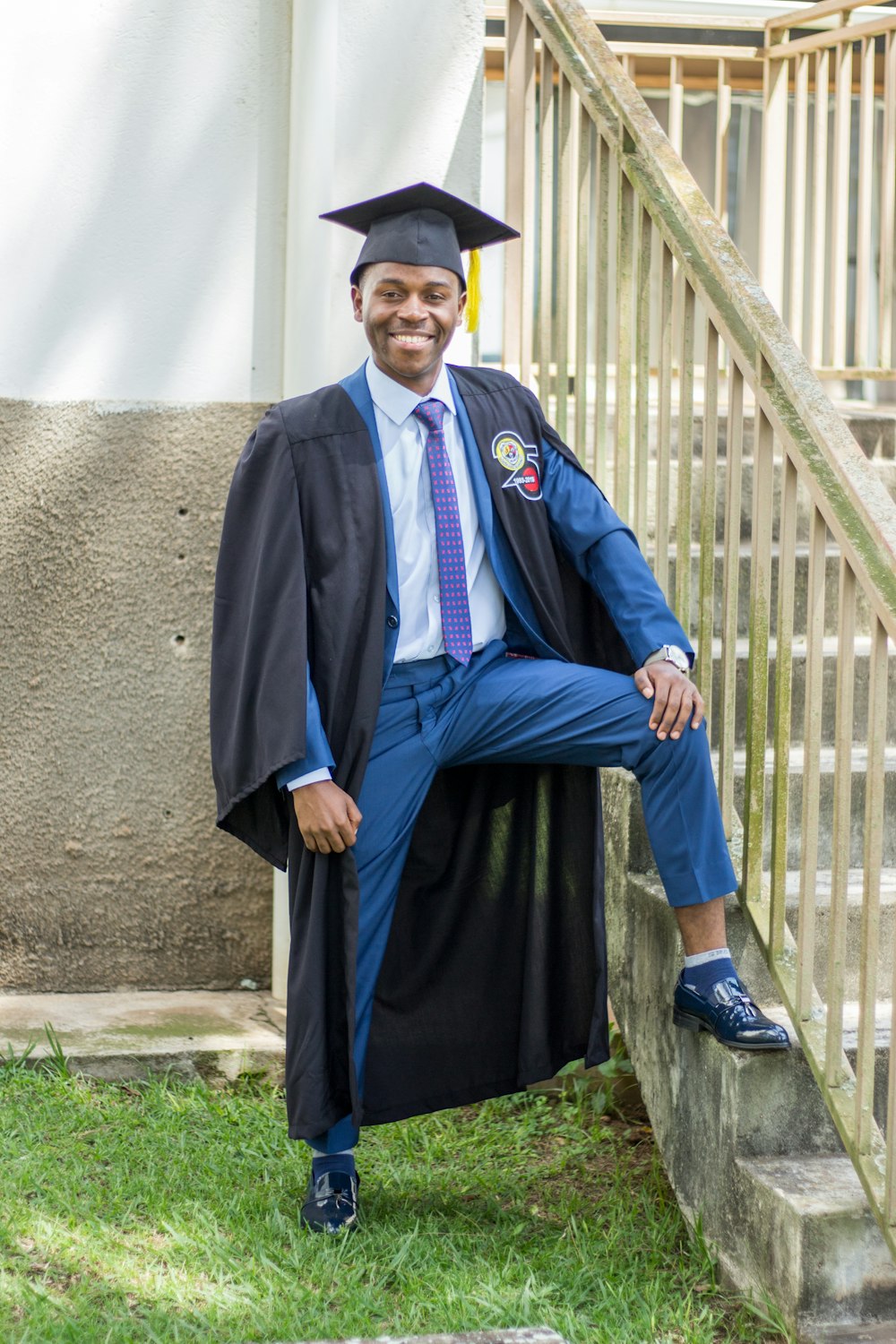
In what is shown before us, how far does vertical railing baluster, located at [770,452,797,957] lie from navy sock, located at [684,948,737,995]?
0.10 meters

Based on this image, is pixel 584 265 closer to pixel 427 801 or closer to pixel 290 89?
pixel 290 89

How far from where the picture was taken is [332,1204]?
11.0ft

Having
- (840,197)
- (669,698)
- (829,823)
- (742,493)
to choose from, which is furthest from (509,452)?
(840,197)

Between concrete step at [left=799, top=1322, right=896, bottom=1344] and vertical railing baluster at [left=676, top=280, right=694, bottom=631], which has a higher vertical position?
vertical railing baluster at [left=676, top=280, right=694, bottom=631]

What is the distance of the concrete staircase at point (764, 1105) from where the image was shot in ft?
9.53

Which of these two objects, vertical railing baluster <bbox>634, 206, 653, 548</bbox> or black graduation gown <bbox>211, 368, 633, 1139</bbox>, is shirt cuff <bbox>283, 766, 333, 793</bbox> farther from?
vertical railing baluster <bbox>634, 206, 653, 548</bbox>

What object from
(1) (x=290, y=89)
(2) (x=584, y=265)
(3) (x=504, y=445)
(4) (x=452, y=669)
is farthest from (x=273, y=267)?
(4) (x=452, y=669)

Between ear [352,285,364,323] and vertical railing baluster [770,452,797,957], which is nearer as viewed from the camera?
vertical railing baluster [770,452,797,957]

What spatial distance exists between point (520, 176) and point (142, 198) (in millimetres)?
1106

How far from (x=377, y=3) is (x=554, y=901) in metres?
2.54

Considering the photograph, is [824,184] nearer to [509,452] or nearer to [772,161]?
[772,161]

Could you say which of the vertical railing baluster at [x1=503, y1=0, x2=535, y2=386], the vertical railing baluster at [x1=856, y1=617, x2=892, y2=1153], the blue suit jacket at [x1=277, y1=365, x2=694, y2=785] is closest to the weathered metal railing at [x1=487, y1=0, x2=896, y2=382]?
the vertical railing baluster at [x1=503, y1=0, x2=535, y2=386]

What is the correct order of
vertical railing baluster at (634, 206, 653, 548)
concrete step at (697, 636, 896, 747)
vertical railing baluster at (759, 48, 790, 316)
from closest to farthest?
vertical railing baluster at (634, 206, 653, 548), concrete step at (697, 636, 896, 747), vertical railing baluster at (759, 48, 790, 316)

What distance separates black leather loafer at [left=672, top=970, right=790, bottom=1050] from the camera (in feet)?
10.2
